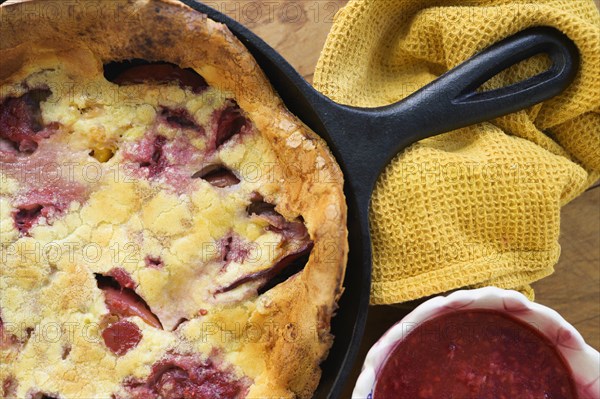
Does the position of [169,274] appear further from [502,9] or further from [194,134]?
[502,9]

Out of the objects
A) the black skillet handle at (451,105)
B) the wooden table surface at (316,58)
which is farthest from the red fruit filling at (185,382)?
the wooden table surface at (316,58)

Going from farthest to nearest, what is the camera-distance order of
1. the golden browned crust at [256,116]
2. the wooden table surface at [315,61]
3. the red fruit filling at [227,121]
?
the wooden table surface at [315,61] < the red fruit filling at [227,121] < the golden browned crust at [256,116]

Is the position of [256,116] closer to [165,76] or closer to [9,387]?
[165,76]

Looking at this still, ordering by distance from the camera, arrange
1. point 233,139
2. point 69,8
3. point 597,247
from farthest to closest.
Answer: point 597,247 < point 233,139 < point 69,8

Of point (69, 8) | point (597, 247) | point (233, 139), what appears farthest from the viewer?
point (597, 247)

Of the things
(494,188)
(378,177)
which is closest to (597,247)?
(494,188)

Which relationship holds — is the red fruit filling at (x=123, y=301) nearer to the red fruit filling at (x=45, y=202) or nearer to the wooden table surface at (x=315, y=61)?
the red fruit filling at (x=45, y=202)

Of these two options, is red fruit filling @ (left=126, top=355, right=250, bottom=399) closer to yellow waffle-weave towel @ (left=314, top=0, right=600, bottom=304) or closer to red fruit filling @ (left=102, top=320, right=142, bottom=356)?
red fruit filling @ (left=102, top=320, right=142, bottom=356)
